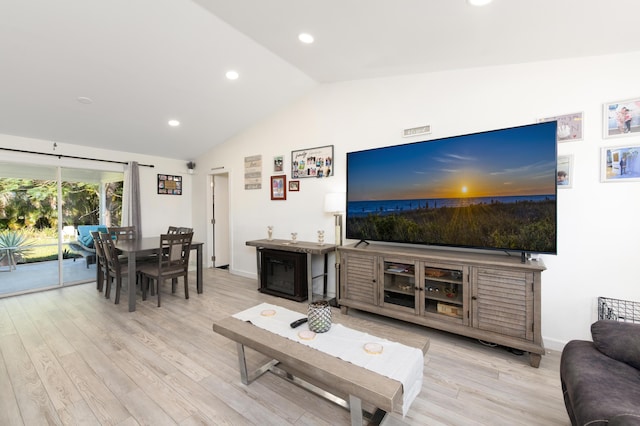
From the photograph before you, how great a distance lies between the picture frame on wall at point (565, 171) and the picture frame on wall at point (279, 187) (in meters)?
3.23

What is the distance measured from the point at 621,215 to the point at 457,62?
6.19 feet

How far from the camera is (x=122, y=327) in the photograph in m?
2.82

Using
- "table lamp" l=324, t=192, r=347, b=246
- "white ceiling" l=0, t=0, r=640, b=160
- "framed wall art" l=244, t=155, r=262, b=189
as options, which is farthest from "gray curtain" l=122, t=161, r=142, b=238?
"table lamp" l=324, t=192, r=347, b=246

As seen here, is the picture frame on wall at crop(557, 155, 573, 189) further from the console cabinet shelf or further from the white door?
the white door

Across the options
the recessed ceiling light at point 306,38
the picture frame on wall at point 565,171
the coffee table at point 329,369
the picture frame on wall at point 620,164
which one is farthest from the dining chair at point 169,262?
the picture frame on wall at point 620,164

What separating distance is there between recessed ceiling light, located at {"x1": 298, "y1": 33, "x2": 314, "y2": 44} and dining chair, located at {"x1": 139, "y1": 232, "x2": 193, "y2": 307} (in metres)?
2.66

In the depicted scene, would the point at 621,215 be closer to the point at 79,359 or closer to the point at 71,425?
the point at 71,425

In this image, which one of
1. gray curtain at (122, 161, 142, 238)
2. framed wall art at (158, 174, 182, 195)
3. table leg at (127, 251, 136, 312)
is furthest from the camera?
framed wall art at (158, 174, 182, 195)

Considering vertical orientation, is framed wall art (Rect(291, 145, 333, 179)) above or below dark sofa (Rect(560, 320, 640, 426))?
above

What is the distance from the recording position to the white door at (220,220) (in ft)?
18.5

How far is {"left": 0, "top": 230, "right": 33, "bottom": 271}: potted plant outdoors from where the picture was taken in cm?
393

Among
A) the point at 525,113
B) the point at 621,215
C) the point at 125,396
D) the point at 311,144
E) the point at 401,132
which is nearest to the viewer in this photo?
the point at 125,396

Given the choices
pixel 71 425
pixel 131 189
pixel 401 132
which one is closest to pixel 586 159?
pixel 401 132

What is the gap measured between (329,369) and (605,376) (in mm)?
1263
